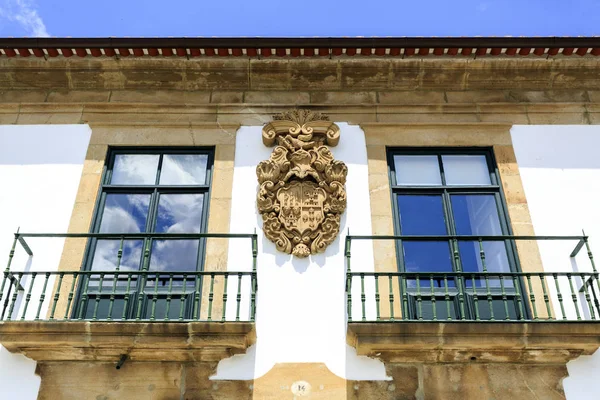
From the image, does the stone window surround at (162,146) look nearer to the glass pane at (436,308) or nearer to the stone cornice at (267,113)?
the stone cornice at (267,113)

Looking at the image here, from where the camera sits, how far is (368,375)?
4.88 m

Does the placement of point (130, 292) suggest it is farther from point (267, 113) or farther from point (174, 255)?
point (267, 113)

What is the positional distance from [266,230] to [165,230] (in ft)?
3.12

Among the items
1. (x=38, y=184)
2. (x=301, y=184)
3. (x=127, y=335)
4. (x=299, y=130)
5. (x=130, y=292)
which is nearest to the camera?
(x=127, y=335)

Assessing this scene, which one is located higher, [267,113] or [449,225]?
[267,113]

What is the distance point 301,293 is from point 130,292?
142 centimetres

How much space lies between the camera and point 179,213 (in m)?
5.86

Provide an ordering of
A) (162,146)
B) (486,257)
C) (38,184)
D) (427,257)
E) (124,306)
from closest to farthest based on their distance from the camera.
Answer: (124,306)
(427,257)
(486,257)
(38,184)
(162,146)

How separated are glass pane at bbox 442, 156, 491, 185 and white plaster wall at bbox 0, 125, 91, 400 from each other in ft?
11.6

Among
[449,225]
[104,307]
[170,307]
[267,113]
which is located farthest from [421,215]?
[104,307]

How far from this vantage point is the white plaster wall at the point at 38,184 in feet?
18.1

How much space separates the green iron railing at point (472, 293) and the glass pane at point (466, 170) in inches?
31.0

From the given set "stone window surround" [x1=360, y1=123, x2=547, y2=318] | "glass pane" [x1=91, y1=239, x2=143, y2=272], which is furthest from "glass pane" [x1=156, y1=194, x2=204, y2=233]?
"stone window surround" [x1=360, y1=123, x2=547, y2=318]

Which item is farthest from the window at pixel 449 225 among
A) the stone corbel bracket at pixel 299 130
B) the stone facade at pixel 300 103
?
the stone corbel bracket at pixel 299 130
